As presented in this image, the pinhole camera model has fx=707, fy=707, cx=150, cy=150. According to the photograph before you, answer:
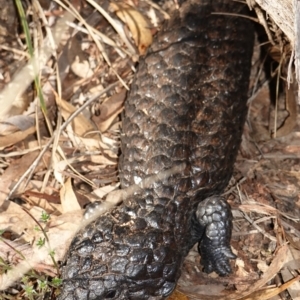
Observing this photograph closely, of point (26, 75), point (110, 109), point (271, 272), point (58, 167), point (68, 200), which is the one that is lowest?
point (271, 272)

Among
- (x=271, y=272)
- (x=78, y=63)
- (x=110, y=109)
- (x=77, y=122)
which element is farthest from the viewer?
(x=78, y=63)

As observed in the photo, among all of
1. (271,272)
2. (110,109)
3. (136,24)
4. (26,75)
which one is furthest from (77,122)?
(271,272)

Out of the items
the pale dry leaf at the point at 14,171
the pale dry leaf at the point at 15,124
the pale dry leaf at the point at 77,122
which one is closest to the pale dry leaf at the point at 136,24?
the pale dry leaf at the point at 77,122

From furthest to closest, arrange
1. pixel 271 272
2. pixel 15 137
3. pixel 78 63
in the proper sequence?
1. pixel 78 63
2. pixel 15 137
3. pixel 271 272

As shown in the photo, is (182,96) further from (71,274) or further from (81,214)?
(71,274)

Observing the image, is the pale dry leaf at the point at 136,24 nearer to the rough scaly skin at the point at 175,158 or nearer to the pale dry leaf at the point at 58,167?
the rough scaly skin at the point at 175,158

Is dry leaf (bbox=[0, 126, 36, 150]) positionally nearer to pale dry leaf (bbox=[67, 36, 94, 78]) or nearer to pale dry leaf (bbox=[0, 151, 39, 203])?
pale dry leaf (bbox=[0, 151, 39, 203])

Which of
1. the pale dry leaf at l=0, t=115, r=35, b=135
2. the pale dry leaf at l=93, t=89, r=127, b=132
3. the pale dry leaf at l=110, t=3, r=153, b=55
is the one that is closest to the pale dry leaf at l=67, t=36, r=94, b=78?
the pale dry leaf at l=93, t=89, r=127, b=132

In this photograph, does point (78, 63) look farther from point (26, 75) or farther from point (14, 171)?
point (14, 171)
